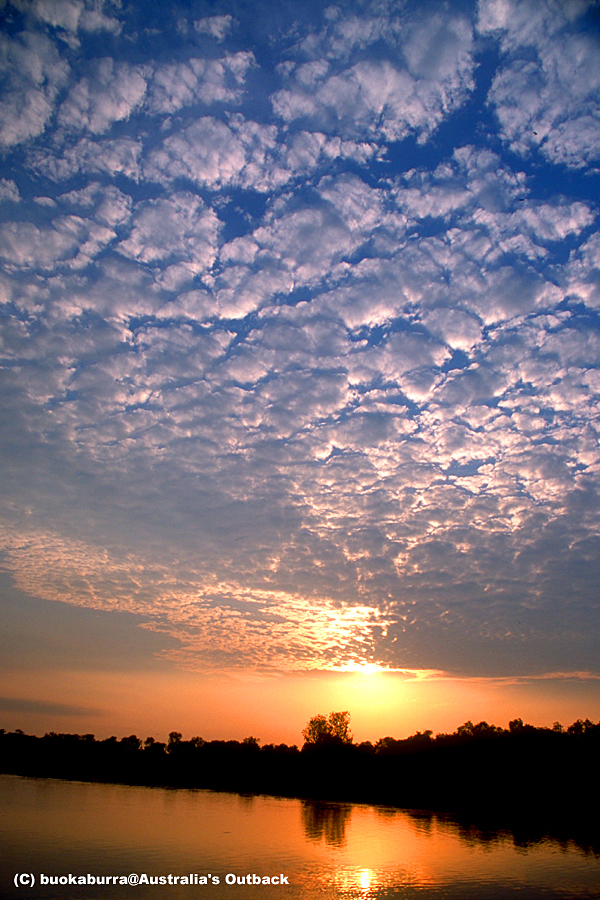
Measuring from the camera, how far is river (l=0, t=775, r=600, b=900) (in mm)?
27109

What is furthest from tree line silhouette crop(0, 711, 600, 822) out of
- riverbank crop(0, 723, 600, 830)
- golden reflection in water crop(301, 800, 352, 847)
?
golden reflection in water crop(301, 800, 352, 847)

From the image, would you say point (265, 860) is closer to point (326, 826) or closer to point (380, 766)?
point (326, 826)

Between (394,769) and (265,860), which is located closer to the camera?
(265,860)

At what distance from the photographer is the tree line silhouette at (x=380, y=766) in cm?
9088

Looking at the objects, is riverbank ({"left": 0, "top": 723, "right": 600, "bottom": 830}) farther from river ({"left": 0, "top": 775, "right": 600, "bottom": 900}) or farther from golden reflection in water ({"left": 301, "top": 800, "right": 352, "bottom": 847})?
river ({"left": 0, "top": 775, "right": 600, "bottom": 900})

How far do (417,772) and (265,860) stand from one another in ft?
294

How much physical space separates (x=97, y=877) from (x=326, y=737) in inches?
5589

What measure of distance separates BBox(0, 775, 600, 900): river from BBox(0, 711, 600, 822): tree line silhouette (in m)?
41.3

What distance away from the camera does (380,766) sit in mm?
119375

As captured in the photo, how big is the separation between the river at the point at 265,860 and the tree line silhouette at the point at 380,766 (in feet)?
135

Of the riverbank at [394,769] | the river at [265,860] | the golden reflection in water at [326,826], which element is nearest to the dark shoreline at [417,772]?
the riverbank at [394,769]

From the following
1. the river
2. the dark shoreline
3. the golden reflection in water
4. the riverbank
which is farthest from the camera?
the riverbank

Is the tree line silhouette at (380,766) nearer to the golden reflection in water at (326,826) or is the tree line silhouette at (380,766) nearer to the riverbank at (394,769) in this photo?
the riverbank at (394,769)

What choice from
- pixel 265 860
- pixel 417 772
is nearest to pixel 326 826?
pixel 265 860
